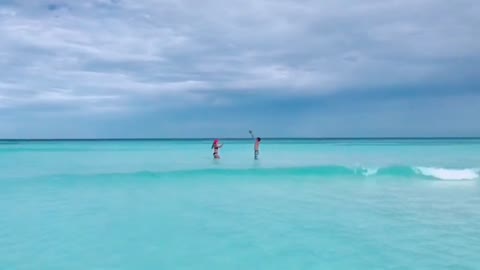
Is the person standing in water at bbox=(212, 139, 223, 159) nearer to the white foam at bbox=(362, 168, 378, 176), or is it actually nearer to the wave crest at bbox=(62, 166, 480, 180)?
the wave crest at bbox=(62, 166, 480, 180)

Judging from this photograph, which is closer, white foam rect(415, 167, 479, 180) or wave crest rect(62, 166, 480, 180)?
white foam rect(415, 167, 479, 180)

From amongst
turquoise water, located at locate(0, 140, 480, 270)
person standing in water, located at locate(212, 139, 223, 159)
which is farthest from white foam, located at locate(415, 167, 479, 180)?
person standing in water, located at locate(212, 139, 223, 159)

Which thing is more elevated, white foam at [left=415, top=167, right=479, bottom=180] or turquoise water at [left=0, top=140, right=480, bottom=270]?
white foam at [left=415, top=167, right=479, bottom=180]

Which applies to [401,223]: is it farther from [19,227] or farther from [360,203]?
[19,227]

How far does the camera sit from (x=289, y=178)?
1700cm

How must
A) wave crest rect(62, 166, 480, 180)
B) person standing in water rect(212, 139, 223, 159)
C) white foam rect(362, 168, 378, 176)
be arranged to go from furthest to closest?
1. person standing in water rect(212, 139, 223, 159)
2. white foam rect(362, 168, 378, 176)
3. wave crest rect(62, 166, 480, 180)

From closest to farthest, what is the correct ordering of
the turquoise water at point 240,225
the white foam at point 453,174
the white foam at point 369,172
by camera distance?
the turquoise water at point 240,225 < the white foam at point 453,174 < the white foam at point 369,172

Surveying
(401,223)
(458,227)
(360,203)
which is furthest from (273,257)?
(360,203)

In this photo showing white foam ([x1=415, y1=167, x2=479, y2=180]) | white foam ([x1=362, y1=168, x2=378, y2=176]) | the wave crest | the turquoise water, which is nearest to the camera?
the turquoise water

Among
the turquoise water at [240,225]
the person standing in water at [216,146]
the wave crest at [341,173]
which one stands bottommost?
the turquoise water at [240,225]

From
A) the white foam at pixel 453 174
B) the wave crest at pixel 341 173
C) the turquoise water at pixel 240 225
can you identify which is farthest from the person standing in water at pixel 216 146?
the white foam at pixel 453 174

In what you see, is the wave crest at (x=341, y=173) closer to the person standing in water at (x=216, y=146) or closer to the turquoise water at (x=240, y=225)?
the turquoise water at (x=240, y=225)

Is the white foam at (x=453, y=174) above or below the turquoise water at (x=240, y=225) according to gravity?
above

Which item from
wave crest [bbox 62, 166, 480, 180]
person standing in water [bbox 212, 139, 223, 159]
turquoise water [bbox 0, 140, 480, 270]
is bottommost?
turquoise water [bbox 0, 140, 480, 270]
